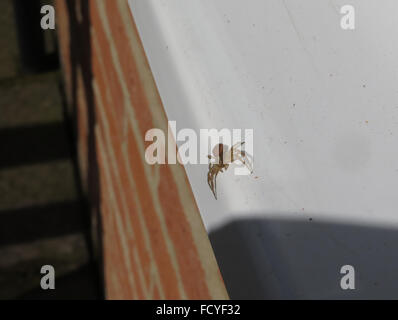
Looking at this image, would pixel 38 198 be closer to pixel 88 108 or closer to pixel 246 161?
pixel 88 108

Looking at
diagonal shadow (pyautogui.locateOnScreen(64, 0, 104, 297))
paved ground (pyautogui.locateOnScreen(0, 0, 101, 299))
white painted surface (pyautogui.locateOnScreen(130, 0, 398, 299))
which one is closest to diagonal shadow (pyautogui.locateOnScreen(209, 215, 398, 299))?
white painted surface (pyautogui.locateOnScreen(130, 0, 398, 299))

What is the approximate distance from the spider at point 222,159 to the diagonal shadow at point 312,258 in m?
0.06

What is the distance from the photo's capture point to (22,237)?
2377mm

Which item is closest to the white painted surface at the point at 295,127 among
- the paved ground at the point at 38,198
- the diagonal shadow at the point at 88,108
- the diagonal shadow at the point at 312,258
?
the diagonal shadow at the point at 312,258

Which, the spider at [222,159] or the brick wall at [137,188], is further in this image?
the brick wall at [137,188]

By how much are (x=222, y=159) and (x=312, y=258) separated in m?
0.13

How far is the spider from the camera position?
52cm

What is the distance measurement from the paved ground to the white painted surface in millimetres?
1859

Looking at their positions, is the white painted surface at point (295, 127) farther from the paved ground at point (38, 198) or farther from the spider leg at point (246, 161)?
the paved ground at point (38, 198)

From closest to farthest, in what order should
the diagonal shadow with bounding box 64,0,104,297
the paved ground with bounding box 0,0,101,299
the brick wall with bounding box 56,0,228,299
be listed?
1. the brick wall with bounding box 56,0,228,299
2. the diagonal shadow with bounding box 64,0,104,297
3. the paved ground with bounding box 0,0,101,299

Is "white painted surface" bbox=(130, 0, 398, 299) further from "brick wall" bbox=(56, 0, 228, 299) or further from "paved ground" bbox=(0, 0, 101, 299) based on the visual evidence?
"paved ground" bbox=(0, 0, 101, 299)

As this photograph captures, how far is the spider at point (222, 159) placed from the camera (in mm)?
515

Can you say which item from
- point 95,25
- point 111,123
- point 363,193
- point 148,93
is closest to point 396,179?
point 363,193

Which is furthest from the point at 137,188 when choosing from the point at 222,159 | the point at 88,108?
the point at 88,108
